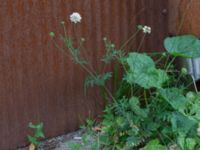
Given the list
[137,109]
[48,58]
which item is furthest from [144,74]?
[48,58]

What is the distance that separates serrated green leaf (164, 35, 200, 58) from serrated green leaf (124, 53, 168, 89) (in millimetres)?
216

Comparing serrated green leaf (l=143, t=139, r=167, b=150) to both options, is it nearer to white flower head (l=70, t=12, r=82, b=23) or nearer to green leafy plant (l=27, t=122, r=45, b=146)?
green leafy plant (l=27, t=122, r=45, b=146)

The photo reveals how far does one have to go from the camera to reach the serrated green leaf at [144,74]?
102 inches

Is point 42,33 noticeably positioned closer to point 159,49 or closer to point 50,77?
point 50,77

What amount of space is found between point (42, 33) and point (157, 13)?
96 cm

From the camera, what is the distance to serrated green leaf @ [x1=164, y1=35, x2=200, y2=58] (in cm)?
284

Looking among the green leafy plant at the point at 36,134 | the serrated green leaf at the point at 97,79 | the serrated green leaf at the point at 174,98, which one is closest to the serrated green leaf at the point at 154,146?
the serrated green leaf at the point at 174,98

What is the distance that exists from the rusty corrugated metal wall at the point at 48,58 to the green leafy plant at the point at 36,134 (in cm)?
5

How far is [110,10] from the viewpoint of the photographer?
10.8 ft

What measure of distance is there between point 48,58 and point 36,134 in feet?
1.63

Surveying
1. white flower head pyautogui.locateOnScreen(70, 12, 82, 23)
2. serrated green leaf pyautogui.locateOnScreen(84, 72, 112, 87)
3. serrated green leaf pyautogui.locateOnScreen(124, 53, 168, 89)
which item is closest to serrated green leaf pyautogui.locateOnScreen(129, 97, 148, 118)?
serrated green leaf pyautogui.locateOnScreen(124, 53, 168, 89)

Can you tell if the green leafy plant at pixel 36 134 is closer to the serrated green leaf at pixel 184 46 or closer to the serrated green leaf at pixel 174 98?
the serrated green leaf at pixel 174 98

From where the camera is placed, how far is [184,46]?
9.53 ft

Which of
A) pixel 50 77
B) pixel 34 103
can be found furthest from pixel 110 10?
pixel 34 103
